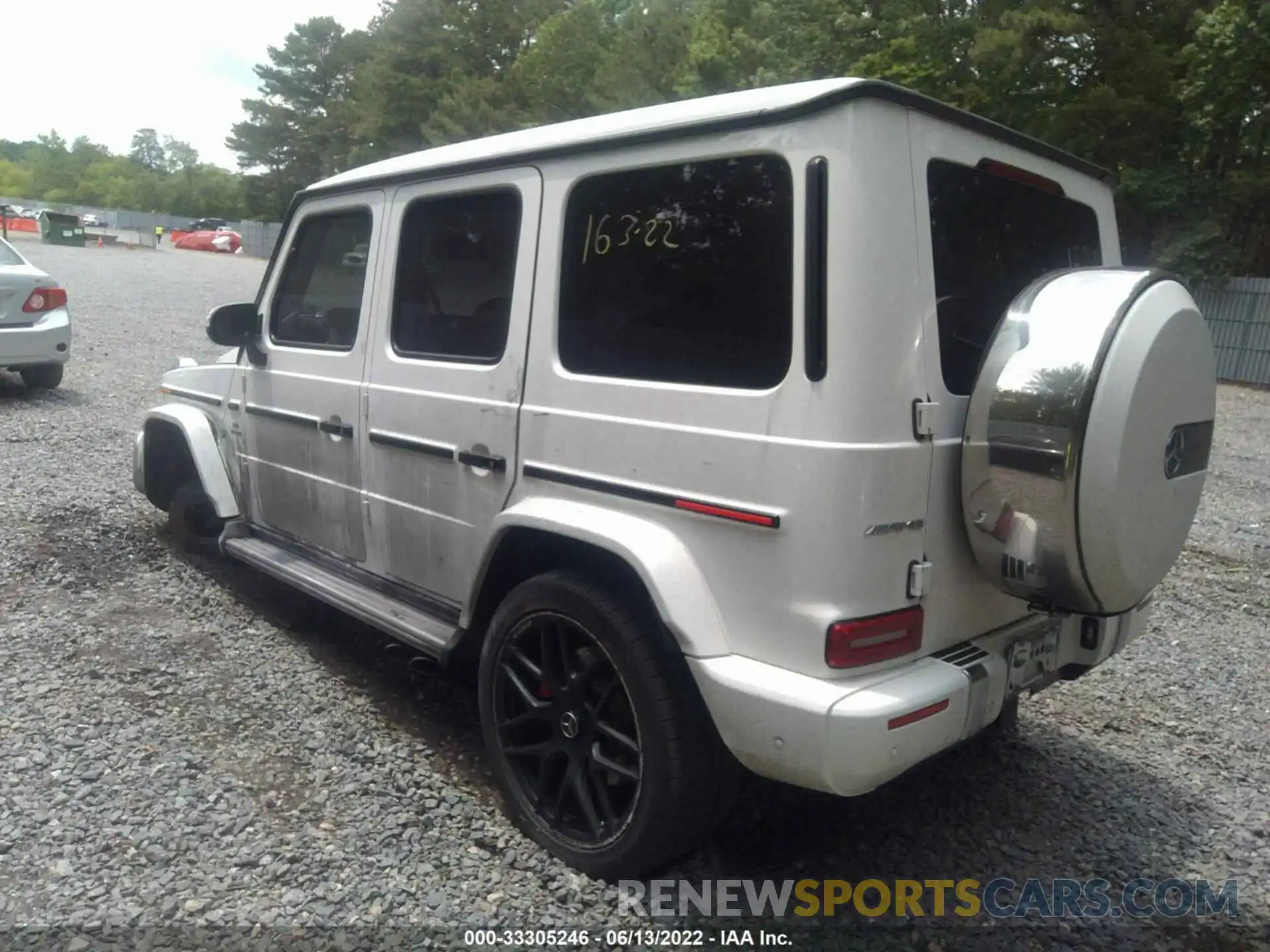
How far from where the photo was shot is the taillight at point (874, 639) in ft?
7.43

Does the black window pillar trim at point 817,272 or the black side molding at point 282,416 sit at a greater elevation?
the black window pillar trim at point 817,272

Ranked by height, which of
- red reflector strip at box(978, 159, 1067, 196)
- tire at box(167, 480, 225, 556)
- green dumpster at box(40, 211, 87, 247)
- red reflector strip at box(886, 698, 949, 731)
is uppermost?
green dumpster at box(40, 211, 87, 247)

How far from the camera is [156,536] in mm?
5660

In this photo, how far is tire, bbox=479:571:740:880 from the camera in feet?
8.28

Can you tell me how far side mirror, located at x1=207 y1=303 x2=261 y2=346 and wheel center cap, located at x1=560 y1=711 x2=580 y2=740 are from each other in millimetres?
2445

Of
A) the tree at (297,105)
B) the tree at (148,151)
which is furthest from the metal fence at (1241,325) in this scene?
the tree at (148,151)

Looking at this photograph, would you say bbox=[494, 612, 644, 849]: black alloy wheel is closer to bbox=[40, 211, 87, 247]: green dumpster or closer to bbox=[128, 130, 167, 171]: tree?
bbox=[40, 211, 87, 247]: green dumpster

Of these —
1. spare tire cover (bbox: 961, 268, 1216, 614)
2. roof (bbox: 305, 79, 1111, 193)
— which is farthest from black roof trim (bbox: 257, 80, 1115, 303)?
spare tire cover (bbox: 961, 268, 1216, 614)

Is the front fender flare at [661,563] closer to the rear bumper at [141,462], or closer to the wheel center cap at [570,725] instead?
the wheel center cap at [570,725]

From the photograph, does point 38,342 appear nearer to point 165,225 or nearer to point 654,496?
point 654,496

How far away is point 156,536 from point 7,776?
2.73 metres

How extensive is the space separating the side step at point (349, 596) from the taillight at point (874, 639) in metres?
1.42

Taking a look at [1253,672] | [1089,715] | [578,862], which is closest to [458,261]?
[578,862]

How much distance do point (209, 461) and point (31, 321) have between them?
5.91 meters
